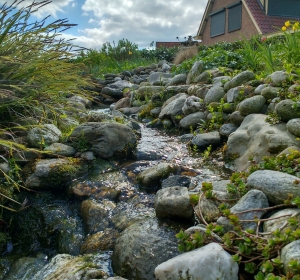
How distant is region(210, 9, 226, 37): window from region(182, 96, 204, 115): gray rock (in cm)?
1655

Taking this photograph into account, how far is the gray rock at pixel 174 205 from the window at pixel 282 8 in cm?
1894

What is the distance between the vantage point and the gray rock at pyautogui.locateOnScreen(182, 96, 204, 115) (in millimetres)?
6055

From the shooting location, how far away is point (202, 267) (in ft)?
6.42

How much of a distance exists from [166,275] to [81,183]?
6.74 feet

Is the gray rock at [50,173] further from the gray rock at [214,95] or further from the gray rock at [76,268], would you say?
the gray rock at [214,95]

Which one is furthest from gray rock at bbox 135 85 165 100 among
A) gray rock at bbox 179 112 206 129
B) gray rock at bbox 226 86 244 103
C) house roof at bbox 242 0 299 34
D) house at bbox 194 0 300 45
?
house roof at bbox 242 0 299 34

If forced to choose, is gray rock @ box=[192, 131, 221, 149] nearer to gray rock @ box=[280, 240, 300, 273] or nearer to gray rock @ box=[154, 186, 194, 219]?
gray rock @ box=[154, 186, 194, 219]

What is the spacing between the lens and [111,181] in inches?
155

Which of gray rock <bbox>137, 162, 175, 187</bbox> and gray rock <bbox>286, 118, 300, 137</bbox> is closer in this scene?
gray rock <bbox>286, 118, 300, 137</bbox>

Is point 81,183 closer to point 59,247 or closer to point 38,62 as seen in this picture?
point 59,247

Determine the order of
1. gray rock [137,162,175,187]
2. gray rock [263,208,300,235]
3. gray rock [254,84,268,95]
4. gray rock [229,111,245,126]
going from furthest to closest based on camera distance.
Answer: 1. gray rock [254,84,268,95]
2. gray rock [229,111,245,126]
3. gray rock [137,162,175,187]
4. gray rock [263,208,300,235]

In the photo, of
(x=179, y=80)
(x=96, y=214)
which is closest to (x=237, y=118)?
(x=96, y=214)

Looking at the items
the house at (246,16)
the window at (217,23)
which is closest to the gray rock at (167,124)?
the house at (246,16)

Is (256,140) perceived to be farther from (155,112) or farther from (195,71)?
(195,71)
